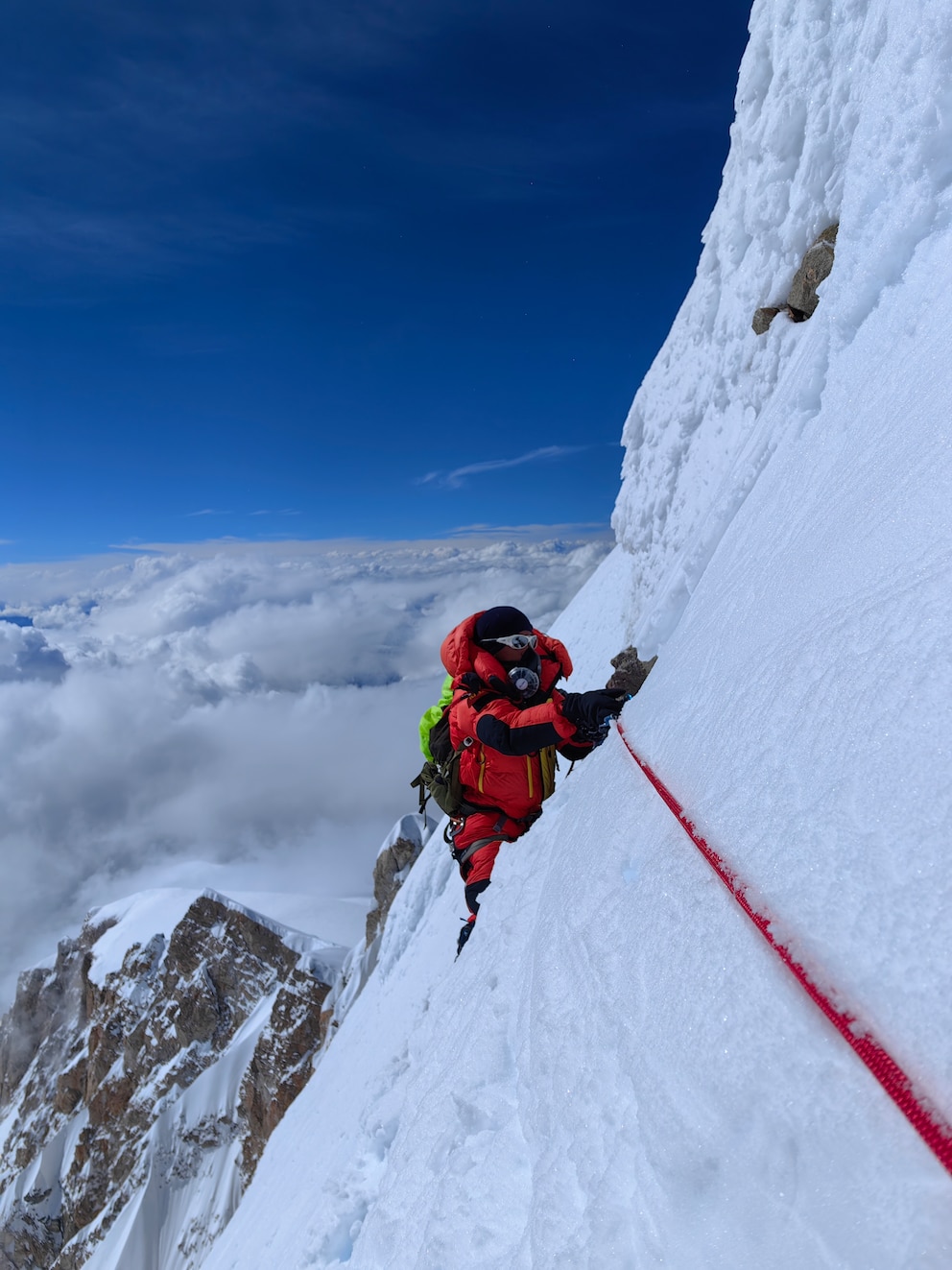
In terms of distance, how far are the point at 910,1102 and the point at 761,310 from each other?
22.7ft

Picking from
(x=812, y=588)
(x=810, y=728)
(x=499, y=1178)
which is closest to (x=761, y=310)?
(x=812, y=588)

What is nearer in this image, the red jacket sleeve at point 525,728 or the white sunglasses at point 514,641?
the red jacket sleeve at point 525,728

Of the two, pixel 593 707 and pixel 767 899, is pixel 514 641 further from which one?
pixel 767 899

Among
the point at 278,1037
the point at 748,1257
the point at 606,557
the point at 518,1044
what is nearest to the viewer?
the point at 748,1257

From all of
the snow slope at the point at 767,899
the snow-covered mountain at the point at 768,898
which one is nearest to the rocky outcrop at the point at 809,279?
the snow-covered mountain at the point at 768,898

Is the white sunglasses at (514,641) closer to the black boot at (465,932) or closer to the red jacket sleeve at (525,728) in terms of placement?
the red jacket sleeve at (525,728)

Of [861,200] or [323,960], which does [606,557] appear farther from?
[323,960]

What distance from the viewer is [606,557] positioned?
13.3 meters

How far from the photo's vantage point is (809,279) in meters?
5.75

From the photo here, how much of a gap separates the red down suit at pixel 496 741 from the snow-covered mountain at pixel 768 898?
0.39 meters

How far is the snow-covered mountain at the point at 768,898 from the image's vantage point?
4.43ft

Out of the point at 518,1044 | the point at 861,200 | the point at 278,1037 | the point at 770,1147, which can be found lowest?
the point at 770,1147

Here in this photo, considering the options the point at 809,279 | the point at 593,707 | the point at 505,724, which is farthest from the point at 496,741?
the point at 809,279

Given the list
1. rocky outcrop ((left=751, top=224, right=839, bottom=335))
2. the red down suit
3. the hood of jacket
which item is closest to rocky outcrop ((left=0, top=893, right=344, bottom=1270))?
the red down suit
